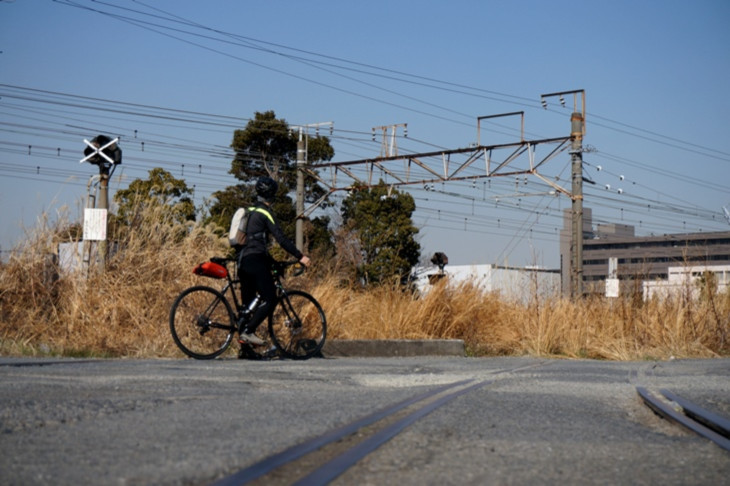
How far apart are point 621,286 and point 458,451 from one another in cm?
1327

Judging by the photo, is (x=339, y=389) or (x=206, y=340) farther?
(x=206, y=340)

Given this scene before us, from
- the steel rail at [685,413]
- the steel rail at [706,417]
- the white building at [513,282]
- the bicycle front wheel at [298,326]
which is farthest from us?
the white building at [513,282]

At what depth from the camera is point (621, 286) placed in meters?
16.5

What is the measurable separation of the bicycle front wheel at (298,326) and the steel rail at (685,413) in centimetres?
499

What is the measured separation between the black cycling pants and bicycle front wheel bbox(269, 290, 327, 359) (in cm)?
32

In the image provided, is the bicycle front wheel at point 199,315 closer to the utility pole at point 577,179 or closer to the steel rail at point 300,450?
the steel rail at point 300,450

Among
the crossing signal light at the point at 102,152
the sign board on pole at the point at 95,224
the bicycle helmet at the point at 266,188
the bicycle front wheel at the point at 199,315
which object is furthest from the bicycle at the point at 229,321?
the crossing signal light at the point at 102,152

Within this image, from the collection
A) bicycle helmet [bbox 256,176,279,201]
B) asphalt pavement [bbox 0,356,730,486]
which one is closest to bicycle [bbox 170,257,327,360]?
bicycle helmet [bbox 256,176,279,201]

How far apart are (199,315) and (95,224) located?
3.05 m

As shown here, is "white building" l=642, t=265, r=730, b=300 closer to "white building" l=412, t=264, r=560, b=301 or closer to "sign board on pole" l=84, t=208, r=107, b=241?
"white building" l=412, t=264, r=560, b=301

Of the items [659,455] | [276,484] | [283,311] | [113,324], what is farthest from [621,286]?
[276,484]

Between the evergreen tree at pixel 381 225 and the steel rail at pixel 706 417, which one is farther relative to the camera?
the evergreen tree at pixel 381 225

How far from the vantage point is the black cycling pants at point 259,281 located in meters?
10.2

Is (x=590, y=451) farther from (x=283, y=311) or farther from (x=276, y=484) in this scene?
(x=283, y=311)
